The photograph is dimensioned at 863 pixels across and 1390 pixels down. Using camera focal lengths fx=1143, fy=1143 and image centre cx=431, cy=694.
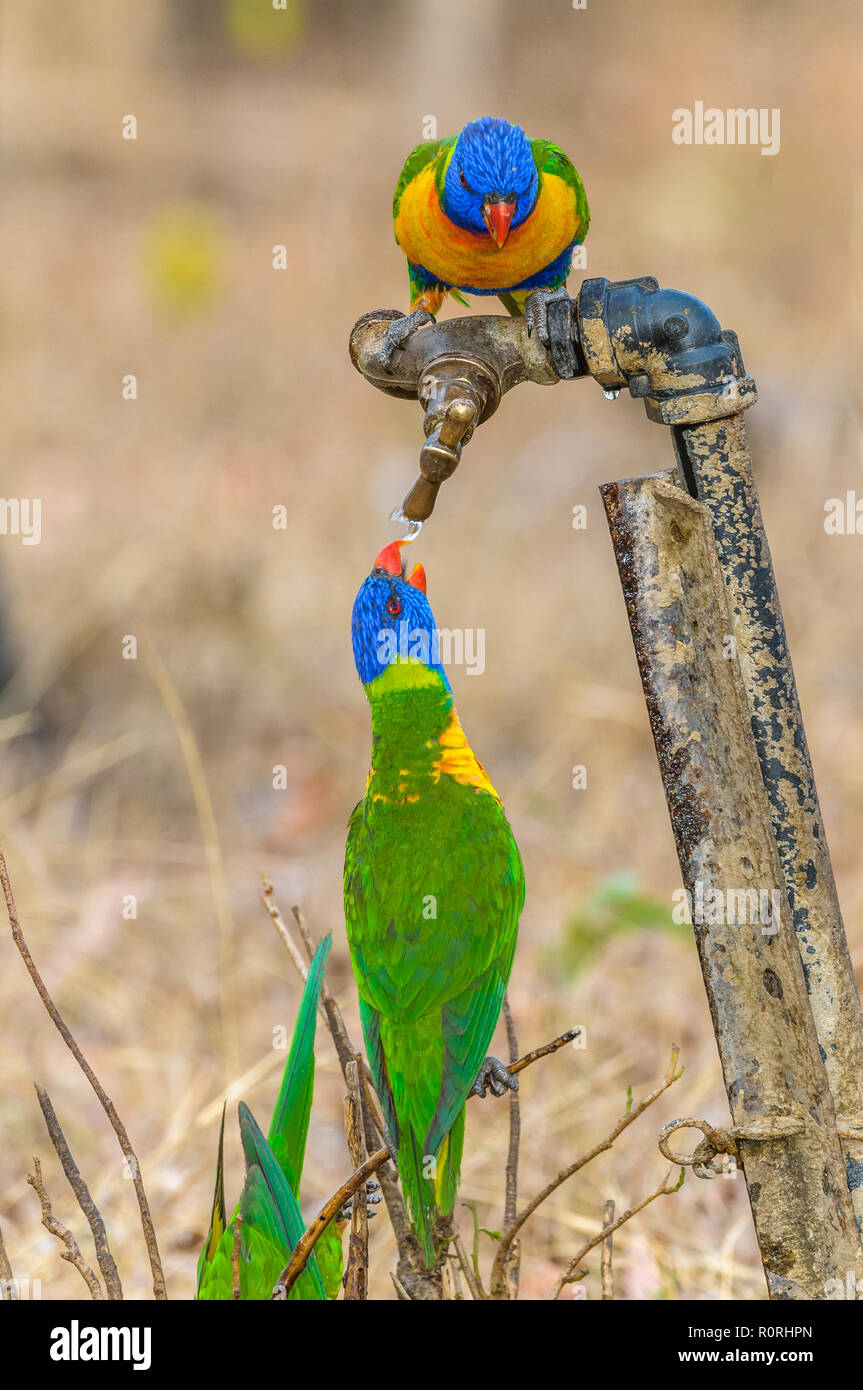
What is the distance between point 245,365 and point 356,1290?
5.69 meters

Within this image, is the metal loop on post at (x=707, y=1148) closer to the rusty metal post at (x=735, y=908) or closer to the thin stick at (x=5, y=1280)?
the rusty metal post at (x=735, y=908)

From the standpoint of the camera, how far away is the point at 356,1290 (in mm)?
1019

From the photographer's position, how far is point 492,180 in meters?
1.59

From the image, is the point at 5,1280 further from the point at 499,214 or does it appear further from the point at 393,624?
the point at 499,214

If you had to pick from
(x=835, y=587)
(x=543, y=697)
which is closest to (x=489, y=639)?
(x=543, y=697)

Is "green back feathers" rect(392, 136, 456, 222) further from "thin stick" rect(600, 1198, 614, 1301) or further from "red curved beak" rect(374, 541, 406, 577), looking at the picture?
"thin stick" rect(600, 1198, 614, 1301)

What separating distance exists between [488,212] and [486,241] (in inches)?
1.9

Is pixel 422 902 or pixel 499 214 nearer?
pixel 422 902

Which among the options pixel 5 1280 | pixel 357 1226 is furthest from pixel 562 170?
pixel 5 1280

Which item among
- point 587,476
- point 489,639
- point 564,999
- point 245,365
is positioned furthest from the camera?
point 245,365

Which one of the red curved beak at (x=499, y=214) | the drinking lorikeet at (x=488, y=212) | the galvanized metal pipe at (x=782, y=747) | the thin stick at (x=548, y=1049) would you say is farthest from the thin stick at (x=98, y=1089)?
the red curved beak at (x=499, y=214)

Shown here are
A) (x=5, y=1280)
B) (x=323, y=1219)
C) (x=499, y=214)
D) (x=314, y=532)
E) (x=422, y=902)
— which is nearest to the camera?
(x=323, y=1219)

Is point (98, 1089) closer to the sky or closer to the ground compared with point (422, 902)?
closer to the ground

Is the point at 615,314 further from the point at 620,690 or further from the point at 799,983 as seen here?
the point at 620,690
